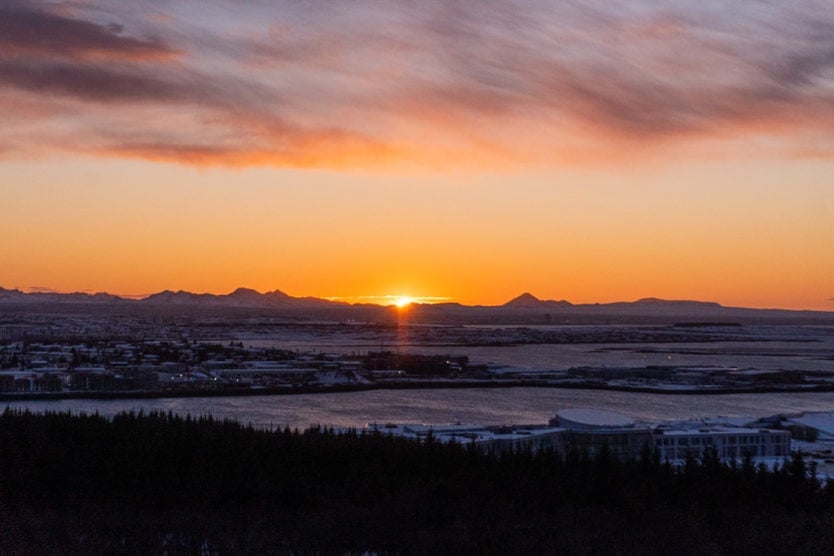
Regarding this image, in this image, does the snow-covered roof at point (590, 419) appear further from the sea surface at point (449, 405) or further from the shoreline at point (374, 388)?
the shoreline at point (374, 388)

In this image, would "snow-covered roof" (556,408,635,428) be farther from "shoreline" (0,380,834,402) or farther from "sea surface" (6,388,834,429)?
"shoreline" (0,380,834,402)

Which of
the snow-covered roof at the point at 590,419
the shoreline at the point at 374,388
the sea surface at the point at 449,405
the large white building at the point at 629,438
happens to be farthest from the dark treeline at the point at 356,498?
the shoreline at the point at 374,388

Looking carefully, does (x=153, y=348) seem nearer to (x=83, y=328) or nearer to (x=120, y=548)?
(x=83, y=328)

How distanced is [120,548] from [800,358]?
24.5 m

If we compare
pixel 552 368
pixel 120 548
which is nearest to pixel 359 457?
pixel 120 548

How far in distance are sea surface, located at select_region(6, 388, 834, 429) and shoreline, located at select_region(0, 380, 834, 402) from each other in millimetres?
250

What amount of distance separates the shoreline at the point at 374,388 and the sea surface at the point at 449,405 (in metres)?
0.25

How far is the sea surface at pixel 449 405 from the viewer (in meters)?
11.7

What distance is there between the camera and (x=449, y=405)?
13547mm

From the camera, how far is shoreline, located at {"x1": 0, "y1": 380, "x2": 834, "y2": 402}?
14195 millimetres

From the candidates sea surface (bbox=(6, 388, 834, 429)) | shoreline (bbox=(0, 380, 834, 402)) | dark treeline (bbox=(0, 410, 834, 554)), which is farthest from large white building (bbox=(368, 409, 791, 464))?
shoreline (bbox=(0, 380, 834, 402))

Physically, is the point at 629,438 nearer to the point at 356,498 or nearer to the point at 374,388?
the point at 356,498

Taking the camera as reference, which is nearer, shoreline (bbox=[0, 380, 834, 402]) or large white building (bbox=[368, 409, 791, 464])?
large white building (bbox=[368, 409, 791, 464])

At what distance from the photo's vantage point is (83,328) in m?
36.1
